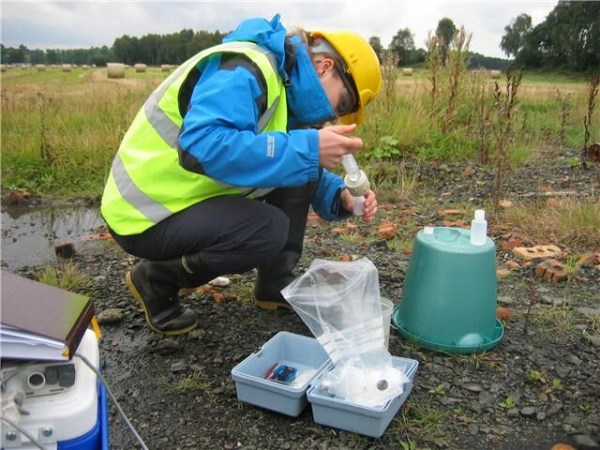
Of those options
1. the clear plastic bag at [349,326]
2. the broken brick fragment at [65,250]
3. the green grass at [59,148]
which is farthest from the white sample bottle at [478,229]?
the green grass at [59,148]

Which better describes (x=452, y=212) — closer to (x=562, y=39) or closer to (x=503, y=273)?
(x=503, y=273)

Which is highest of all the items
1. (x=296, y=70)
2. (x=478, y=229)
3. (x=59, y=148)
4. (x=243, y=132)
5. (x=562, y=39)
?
(x=562, y=39)

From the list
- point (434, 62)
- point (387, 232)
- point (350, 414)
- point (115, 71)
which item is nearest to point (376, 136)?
point (434, 62)

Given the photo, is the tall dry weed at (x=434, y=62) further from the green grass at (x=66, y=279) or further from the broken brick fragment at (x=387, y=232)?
the green grass at (x=66, y=279)

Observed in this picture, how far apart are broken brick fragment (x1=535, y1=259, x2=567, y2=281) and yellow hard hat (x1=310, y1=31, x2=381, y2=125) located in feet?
4.46

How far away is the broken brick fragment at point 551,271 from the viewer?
8.96 ft

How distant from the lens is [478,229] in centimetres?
203

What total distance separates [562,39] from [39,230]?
21408 millimetres

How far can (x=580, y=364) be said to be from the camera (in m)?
2.05

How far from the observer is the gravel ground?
171 centimetres

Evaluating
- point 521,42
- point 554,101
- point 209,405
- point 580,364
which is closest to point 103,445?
point 209,405

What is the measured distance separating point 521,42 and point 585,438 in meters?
26.5

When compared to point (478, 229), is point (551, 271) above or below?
below

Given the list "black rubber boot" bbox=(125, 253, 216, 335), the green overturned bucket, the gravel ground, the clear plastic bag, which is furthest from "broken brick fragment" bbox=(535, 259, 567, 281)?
"black rubber boot" bbox=(125, 253, 216, 335)
